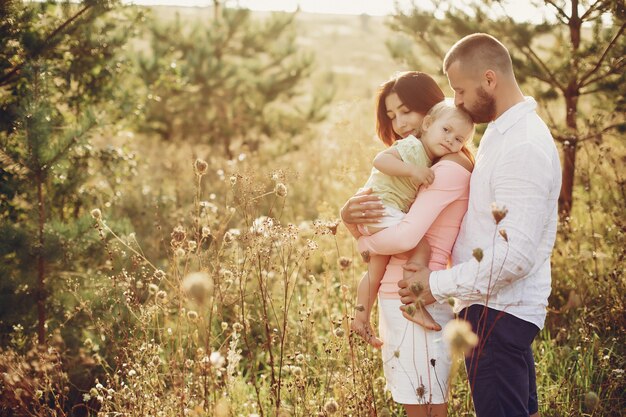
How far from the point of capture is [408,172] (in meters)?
2.47

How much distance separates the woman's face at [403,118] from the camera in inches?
113

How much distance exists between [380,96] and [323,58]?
52596 millimetres

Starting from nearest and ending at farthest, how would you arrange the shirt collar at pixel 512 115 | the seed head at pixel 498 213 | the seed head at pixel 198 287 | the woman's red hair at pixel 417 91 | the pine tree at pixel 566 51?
the seed head at pixel 198 287
the seed head at pixel 498 213
the shirt collar at pixel 512 115
the woman's red hair at pixel 417 91
the pine tree at pixel 566 51

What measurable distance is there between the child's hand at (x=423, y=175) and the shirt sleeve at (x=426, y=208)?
3 cm

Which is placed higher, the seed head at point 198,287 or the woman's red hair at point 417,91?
the woman's red hair at point 417,91

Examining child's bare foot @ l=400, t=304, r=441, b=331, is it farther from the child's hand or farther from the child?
the child's hand

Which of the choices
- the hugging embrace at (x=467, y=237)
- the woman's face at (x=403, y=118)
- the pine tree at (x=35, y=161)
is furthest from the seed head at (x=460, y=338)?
the pine tree at (x=35, y=161)

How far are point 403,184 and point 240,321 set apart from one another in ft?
5.20

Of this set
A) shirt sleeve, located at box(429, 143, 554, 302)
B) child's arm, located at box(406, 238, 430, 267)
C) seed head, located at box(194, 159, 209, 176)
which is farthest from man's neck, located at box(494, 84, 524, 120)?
seed head, located at box(194, 159, 209, 176)

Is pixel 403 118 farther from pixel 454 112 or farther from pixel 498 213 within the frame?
pixel 498 213

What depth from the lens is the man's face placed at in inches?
94.7

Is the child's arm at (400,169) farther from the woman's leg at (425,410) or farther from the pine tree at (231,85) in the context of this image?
the pine tree at (231,85)

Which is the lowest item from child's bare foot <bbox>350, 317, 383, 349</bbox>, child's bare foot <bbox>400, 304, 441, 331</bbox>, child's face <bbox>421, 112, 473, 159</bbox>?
child's bare foot <bbox>350, 317, 383, 349</bbox>

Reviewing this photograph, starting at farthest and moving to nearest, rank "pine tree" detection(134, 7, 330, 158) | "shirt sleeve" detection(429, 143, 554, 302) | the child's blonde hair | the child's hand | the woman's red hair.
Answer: "pine tree" detection(134, 7, 330, 158), the woman's red hair, the child's blonde hair, the child's hand, "shirt sleeve" detection(429, 143, 554, 302)
